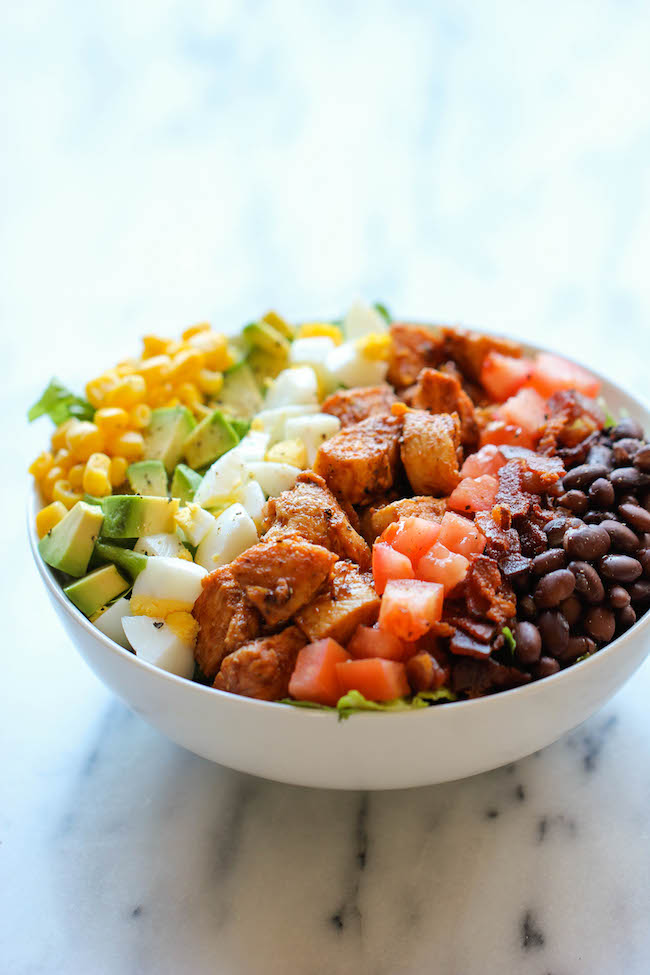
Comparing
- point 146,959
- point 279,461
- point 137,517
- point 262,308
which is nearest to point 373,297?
point 262,308

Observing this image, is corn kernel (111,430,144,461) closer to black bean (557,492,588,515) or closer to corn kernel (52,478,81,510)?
corn kernel (52,478,81,510)

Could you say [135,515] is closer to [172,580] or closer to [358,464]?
[172,580]

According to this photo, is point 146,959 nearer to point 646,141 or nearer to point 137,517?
point 137,517

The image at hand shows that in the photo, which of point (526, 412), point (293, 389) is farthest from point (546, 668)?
point (293, 389)

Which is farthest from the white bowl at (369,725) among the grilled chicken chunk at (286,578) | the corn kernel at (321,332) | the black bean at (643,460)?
the corn kernel at (321,332)

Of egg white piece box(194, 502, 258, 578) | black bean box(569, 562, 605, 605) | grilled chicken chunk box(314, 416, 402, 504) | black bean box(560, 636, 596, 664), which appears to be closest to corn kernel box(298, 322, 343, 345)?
grilled chicken chunk box(314, 416, 402, 504)

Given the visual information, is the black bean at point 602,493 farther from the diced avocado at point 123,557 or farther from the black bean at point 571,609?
the diced avocado at point 123,557

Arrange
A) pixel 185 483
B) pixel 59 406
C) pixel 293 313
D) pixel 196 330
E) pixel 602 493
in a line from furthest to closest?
pixel 293 313 < pixel 196 330 < pixel 59 406 < pixel 185 483 < pixel 602 493
